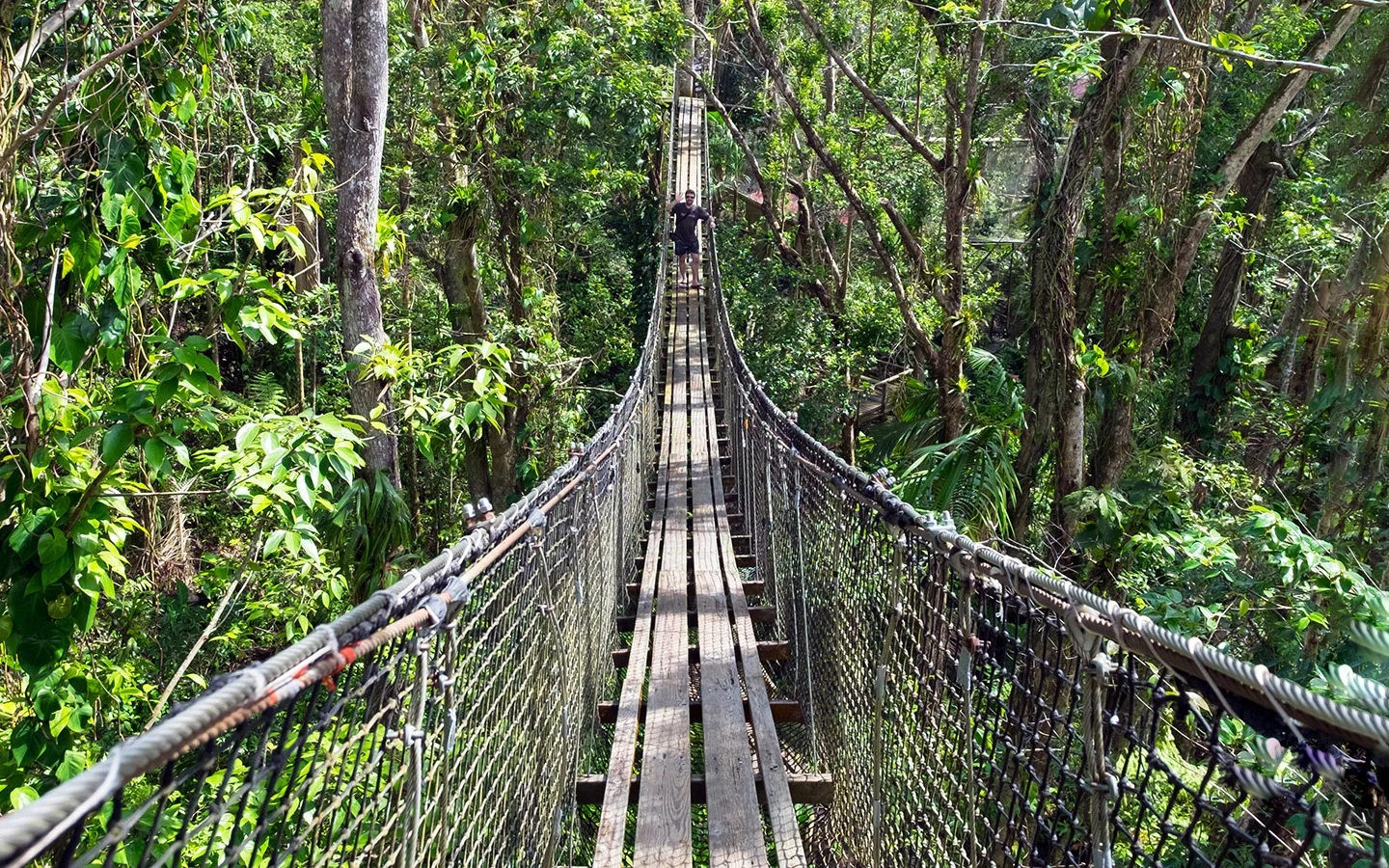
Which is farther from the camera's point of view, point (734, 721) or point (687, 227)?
point (687, 227)

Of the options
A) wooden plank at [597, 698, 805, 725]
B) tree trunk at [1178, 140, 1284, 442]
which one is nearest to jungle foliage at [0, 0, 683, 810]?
wooden plank at [597, 698, 805, 725]

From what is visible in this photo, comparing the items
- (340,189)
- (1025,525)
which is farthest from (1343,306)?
(340,189)

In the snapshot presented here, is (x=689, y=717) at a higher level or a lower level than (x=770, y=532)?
lower

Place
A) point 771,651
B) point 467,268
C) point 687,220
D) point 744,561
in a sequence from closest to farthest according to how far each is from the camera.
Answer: point 771,651 < point 744,561 < point 467,268 < point 687,220

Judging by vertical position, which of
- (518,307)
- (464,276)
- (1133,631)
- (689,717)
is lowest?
(689,717)

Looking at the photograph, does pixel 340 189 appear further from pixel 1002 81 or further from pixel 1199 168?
pixel 1199 168

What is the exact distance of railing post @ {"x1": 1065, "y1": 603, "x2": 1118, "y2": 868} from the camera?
113 centimetres

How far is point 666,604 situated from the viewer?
3.77m

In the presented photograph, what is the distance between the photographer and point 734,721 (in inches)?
110

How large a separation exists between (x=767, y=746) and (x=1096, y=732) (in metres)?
1.56

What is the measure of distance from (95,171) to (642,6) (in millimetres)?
6093

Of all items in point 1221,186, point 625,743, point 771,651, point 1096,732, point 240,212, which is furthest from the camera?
point 1221,186

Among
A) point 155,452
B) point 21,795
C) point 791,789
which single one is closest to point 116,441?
point 155,452

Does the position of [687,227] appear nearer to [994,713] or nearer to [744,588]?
[744,588]
